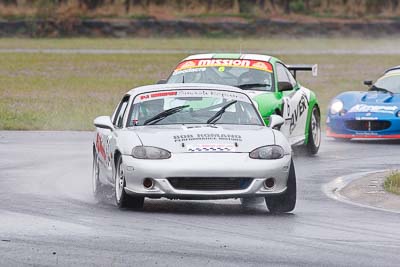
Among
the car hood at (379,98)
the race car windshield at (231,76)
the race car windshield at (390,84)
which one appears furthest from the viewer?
the race car windshield at (390,84)

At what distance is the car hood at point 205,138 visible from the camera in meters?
12.0

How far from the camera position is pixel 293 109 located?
18.8 m

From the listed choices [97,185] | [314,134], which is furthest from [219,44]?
[97,185]

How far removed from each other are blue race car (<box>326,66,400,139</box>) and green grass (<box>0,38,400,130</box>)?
15.9 ft

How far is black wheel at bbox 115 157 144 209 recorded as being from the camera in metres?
12.1

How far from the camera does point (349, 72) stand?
42156 mm

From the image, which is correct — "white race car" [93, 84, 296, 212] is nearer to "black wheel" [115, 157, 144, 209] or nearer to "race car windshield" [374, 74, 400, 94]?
"black wheel" [115, 157, 144, 209]

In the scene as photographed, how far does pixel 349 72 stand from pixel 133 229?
31.9 m

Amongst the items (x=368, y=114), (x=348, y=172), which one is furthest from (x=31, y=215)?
(x=368, y=114)

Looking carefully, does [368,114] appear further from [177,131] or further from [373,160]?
[177,131]

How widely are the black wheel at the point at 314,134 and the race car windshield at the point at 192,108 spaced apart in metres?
6.12

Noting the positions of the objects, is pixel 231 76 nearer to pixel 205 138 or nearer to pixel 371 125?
pixel 371 125

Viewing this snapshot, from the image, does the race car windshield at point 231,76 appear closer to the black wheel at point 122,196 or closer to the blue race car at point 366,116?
the blue race car at point 366,116

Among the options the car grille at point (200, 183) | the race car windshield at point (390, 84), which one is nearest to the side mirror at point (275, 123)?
the car grille at point (200, 183)
